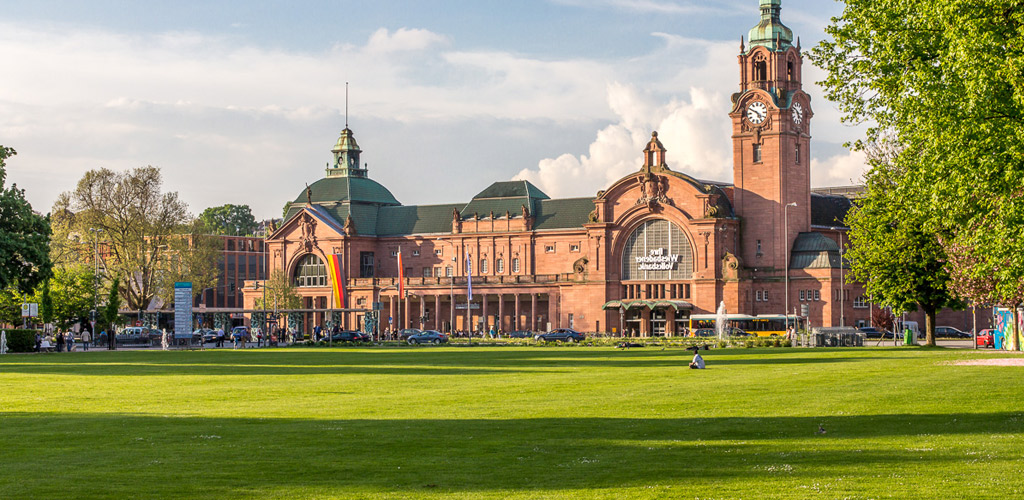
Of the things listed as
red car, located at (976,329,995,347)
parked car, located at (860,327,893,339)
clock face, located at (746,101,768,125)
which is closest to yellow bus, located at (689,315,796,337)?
parked car, located at (860,327,893,339)

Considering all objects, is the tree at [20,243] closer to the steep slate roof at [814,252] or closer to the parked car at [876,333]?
the parked car at [876,333]

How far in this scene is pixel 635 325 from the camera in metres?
134

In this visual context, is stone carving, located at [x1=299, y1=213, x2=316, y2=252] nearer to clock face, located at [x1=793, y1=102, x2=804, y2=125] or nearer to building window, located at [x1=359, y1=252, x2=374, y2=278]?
building window, located at [x1=359, y1=252, x2=374, y2=278]

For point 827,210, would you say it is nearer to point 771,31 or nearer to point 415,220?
point 771,31

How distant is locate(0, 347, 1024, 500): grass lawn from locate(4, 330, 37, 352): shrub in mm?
34892

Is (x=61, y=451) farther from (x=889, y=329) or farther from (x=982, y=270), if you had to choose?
(x=889, y=329)

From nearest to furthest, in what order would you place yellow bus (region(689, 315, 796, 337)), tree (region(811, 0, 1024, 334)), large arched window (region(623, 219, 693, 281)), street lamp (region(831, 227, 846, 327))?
1. tree (region(811, 0, 1024, 334))
2. yellow bus (region(689, 315, 796, 337))
3. street lamp (region(831, 227, 846, 327))
4. large arched window (region(623, 219, 693, 281))

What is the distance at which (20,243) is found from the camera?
202 ft

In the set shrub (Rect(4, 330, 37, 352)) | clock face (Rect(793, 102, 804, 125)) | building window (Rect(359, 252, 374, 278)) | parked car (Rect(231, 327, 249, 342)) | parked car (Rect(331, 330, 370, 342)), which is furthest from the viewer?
building window (Rect(359, 252, 374, 278))

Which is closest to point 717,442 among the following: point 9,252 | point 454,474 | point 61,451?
point 454,474

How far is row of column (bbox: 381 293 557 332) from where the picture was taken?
144 meters

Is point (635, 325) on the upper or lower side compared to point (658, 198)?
lower

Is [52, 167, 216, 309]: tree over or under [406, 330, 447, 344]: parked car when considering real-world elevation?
over

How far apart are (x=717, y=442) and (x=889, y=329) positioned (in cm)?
10390
